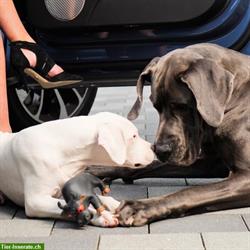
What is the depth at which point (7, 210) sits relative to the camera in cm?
354

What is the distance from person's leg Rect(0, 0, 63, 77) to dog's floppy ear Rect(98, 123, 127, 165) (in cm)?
127

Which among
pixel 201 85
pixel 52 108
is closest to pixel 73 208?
pixel 201 85

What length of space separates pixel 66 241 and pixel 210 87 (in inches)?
39.7

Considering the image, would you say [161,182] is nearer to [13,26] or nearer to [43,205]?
[43,205]

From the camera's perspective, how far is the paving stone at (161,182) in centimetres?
402

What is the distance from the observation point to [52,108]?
17.7ft

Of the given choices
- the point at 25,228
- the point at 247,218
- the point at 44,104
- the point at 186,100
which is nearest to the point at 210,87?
the point at 186,100

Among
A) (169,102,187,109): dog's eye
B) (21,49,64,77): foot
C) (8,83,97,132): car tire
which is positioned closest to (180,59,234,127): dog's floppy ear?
(169,102,187,109): dog's eye

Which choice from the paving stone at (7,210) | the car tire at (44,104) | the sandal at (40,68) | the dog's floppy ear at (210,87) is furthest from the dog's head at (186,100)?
the car tire at (44,104)

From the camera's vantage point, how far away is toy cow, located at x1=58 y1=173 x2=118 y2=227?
3086 millimetres

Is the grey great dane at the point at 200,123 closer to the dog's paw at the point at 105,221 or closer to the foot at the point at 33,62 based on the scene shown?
the dog's paw at the point at 105,221

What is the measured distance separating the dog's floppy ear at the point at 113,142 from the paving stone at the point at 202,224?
13.7 inches

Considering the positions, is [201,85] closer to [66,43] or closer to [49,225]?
[49,225]

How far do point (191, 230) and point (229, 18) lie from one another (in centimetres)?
168
